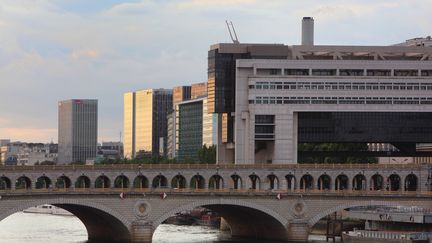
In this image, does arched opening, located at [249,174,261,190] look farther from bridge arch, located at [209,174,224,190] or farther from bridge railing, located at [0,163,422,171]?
bridge arch, located at [209,174,224,190]

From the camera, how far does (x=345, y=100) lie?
7657 inches

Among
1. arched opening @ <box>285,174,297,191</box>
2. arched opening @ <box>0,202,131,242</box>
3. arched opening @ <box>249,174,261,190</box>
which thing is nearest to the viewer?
arched opening @ <box>0,202,131,242</box>

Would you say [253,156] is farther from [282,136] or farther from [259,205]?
[259,205]

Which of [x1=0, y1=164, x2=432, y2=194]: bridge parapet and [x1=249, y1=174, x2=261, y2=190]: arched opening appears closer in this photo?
[x1=0, y1=164, x2=432, y2=194]: bridge parapet

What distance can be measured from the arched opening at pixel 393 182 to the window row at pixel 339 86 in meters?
24.5

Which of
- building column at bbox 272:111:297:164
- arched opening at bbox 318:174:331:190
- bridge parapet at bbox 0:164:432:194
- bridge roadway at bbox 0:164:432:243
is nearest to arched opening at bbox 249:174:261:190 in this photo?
bridge parapet at bbox 0:164:432:194

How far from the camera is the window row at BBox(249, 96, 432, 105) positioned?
19325 cm

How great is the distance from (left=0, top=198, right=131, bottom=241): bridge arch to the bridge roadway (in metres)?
0.12

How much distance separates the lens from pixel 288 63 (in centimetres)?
19425

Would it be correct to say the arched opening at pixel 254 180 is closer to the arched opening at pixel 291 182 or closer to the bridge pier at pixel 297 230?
the arched opening at pixel 291 182

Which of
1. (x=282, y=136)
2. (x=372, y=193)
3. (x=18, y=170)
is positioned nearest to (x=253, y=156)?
(x=282, y=136)

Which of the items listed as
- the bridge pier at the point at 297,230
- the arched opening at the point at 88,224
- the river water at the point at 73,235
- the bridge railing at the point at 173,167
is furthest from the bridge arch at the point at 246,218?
the arched opening at the point at 88,224

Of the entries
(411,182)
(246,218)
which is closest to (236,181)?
(246,218)

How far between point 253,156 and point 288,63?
16.3 metres
